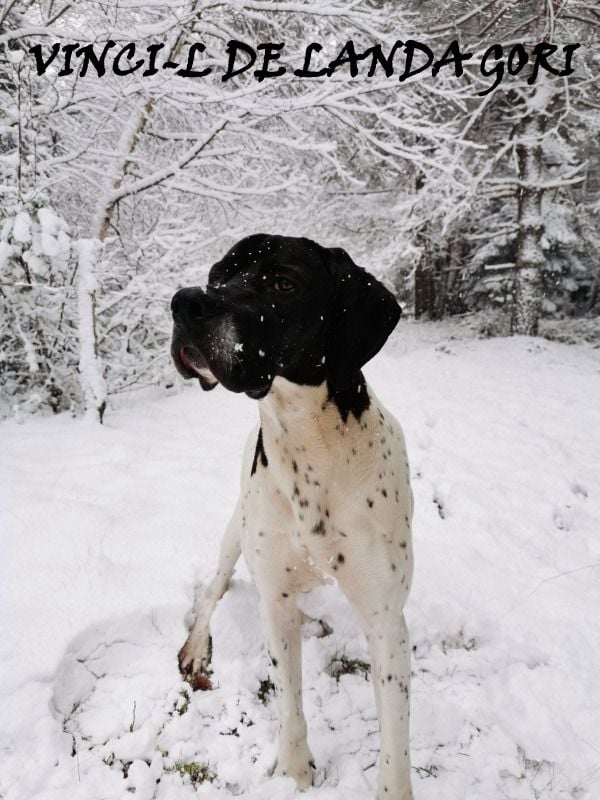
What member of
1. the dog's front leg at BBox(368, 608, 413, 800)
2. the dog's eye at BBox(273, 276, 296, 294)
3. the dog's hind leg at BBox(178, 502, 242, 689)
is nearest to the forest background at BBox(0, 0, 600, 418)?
the dog's hind leg at BBox(178, 502, 242, 689)

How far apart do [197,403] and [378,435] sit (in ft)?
17.1

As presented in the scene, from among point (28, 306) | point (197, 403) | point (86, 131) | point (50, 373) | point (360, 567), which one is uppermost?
point (86, 131)

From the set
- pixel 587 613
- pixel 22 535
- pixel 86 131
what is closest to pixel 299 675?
pixel 587 613

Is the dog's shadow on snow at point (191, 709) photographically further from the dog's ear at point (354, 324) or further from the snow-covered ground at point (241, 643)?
the dog's ear at point (354, 324)

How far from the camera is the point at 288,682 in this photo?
1.92 metres

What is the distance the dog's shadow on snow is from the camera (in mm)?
1858

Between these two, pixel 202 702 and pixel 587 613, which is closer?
pixel 202 702

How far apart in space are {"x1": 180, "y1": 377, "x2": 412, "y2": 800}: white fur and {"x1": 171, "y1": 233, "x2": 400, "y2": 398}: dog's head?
0.14 meters

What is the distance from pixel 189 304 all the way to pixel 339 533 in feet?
3.05

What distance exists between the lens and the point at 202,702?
2121mm

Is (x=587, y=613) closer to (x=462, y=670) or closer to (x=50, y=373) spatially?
(x=462, y=670)

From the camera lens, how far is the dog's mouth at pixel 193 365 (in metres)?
1.53

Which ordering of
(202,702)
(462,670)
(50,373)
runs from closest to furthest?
(202,702) → (462,670) → (50,373)

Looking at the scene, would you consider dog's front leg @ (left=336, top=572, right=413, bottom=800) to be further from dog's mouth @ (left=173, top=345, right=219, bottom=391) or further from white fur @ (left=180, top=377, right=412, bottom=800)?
dog's mouth @ (left=173, top=345, right=219, bottom=391)
